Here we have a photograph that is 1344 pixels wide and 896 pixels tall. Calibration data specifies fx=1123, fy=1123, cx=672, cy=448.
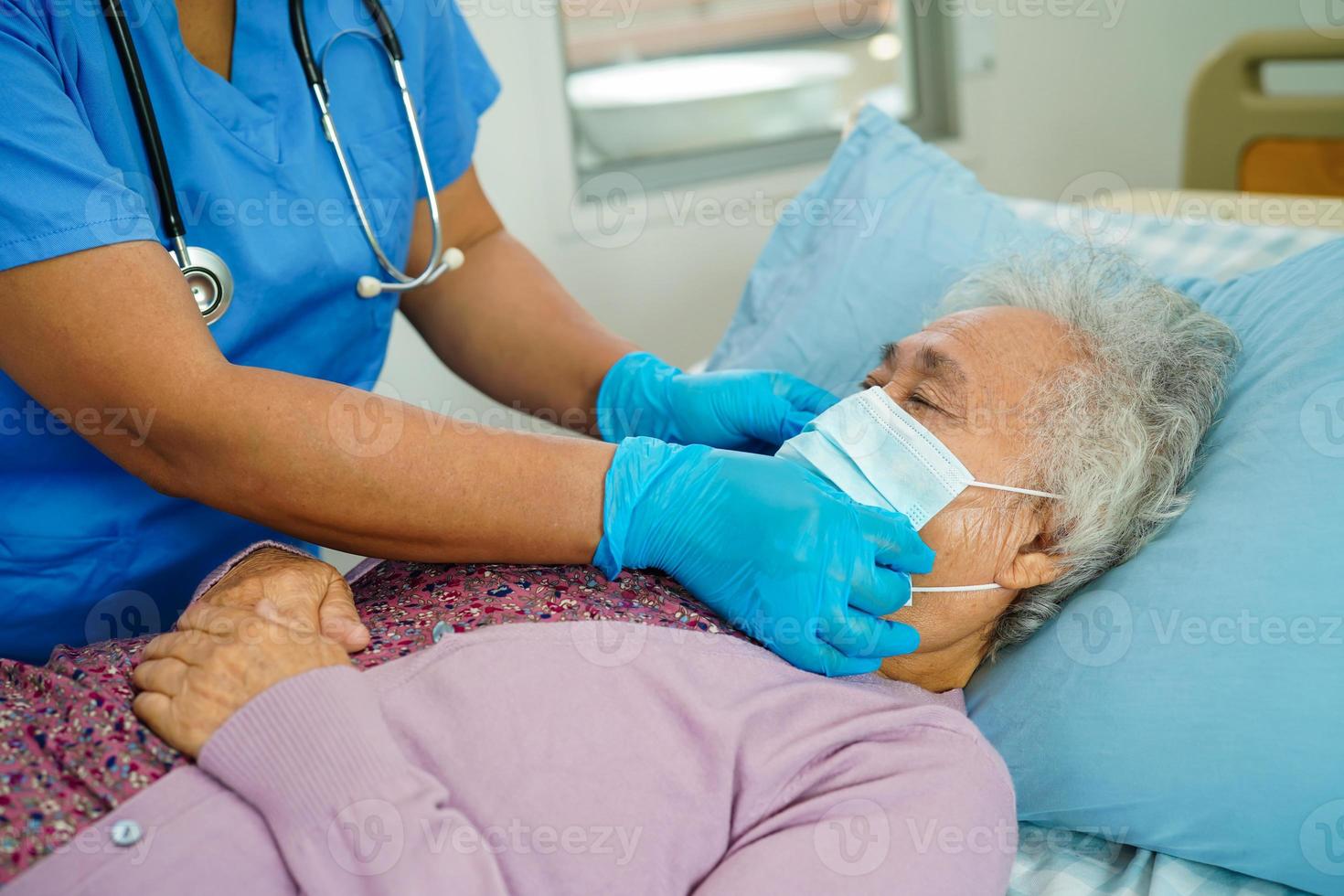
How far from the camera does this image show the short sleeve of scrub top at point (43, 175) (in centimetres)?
98

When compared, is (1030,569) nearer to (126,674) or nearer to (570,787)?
(570,787)

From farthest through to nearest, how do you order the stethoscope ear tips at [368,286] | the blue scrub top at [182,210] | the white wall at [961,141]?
the white wall at [961,141], the stethoscope ear tips at [368,286], the blue scrub top at [182,210]

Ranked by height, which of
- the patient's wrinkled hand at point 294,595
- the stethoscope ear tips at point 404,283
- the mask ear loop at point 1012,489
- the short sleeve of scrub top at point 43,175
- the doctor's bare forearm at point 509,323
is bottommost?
the mask ear loop at point 1012,489

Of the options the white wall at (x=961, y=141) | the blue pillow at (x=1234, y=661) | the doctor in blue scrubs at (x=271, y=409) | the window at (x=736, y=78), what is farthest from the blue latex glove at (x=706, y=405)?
the window at (x=736, y=78)

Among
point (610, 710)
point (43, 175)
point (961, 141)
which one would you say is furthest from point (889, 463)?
point (961, 141)

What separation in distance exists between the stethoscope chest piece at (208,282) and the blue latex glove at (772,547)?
18.4 inches

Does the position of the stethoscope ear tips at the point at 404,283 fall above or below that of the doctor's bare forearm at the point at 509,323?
above

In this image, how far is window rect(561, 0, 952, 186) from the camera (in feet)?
9.93

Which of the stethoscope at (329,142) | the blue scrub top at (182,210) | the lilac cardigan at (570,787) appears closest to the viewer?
the lilac cardigan at (570,787)

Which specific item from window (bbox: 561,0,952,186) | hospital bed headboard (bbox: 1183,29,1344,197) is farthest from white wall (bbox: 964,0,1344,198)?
hospital bed headboard (bbox: 1183,29,1344,197)

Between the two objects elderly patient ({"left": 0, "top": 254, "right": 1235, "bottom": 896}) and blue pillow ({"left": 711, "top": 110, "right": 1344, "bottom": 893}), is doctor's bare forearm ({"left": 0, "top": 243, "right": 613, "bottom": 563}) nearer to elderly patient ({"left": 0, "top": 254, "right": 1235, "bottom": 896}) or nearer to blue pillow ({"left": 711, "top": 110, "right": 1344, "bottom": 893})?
elderly patient ({"left": 0, "top": 254, "right": 1235, "bottom": 896})

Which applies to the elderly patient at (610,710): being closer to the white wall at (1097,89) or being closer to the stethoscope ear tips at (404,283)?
the stethoscope ear tips at (404,283)

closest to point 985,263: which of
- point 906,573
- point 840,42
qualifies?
point 906,573

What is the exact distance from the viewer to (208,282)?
1.21 metres
